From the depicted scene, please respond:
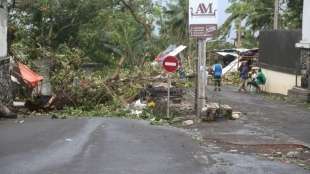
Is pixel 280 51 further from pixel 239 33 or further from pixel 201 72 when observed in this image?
pixel 239 33

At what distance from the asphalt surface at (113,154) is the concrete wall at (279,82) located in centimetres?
1454

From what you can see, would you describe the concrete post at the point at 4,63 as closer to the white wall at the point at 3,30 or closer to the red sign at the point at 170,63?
the white wall at the point at 3,30

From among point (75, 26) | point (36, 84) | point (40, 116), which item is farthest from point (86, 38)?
point (40, 116)

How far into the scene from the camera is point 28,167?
11.2 m

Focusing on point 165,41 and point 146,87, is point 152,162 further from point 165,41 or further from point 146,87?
point 165,41

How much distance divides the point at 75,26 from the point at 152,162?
33460 mm

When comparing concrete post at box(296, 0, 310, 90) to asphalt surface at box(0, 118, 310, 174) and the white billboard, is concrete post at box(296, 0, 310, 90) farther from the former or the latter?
asphalt surface at box(0, 118, 310, 174)

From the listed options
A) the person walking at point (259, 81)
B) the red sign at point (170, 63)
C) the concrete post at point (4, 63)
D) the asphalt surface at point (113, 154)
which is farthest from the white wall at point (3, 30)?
the person walking at point (259, 81)

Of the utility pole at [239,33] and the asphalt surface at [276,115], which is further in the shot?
the utility pole at [239,33]

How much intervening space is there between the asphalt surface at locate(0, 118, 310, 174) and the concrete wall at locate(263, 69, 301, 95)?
1454 cm

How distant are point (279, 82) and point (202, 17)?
534 inches

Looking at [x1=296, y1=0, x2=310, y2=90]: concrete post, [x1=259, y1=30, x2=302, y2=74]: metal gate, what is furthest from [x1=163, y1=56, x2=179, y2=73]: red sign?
[x1=259, y1=30, x2=302, y2=74]: metal gate

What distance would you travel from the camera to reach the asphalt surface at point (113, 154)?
11250 millimetres

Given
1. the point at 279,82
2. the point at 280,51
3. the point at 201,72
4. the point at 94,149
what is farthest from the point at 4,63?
the point at 280,51
